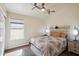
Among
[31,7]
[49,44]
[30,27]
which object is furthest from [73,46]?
[31,7]

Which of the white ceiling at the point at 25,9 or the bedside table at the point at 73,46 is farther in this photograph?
the bedside table at the point at 73,46

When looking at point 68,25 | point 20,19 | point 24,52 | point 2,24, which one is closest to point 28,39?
point 24,52

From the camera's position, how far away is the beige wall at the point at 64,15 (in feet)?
4.49

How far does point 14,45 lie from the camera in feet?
4.43

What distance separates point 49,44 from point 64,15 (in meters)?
0.58

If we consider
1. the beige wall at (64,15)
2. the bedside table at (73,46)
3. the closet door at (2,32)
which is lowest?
the bedside table at (73,46)

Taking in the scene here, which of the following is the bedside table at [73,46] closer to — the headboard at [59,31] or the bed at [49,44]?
the bed at [49,44]

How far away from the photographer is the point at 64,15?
1437 millimetres

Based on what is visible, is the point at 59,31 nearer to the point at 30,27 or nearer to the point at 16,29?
the point at 30,27

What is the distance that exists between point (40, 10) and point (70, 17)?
0.54 metres

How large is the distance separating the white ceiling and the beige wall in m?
0.13

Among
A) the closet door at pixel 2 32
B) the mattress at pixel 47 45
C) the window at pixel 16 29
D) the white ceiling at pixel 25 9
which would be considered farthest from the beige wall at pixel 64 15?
the closet door at pixel 2 32

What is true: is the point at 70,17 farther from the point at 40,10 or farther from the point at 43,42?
the point at 43,42

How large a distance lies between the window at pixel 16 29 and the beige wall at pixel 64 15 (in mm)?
463
